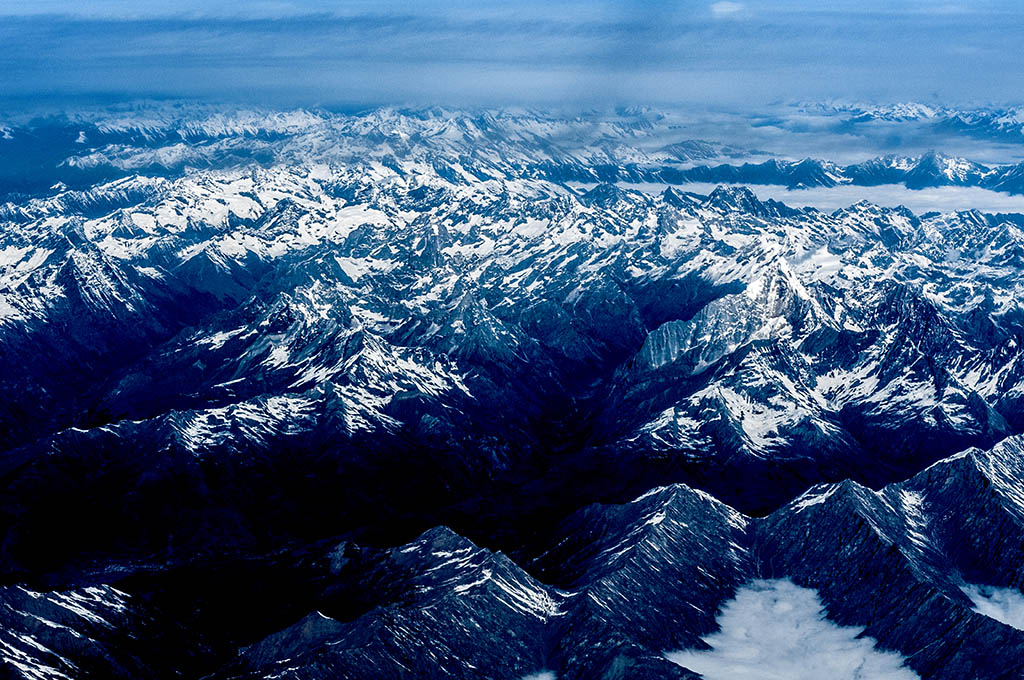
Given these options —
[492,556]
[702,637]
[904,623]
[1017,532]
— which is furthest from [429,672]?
[1017,532]

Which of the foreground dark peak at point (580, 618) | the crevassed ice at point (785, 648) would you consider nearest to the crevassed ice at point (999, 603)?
the foreground dark peak at point (580, 618)

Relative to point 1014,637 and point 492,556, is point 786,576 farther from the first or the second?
point 492,556

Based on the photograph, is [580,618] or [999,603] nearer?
[580,618]

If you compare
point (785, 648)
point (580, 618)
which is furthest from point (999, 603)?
point (580, 618)

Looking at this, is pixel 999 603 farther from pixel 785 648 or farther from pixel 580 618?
pixel 580 618

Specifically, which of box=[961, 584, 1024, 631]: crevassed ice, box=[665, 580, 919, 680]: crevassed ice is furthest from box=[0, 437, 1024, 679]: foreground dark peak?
box=[665, 580, 919, 680]: crevassed ice

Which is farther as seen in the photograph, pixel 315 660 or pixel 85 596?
pixel 85 596
